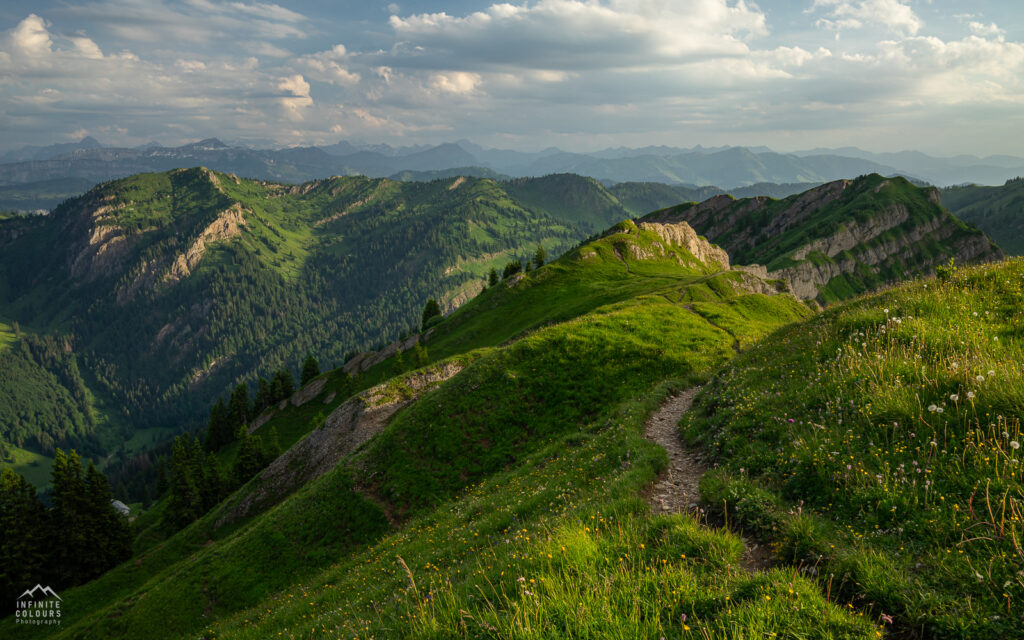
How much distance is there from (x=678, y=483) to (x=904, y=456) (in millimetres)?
4875

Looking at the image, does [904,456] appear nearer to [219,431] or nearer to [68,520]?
[68,520]

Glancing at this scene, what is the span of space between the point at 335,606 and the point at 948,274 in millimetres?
22867

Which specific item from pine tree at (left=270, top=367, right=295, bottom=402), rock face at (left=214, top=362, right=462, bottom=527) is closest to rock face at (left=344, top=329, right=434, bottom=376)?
pine tree at (left=270, top=367, right=295, bottom=402)

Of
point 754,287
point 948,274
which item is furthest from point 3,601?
point 754,287

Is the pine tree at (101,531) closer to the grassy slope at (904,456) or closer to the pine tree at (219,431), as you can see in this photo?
the pine tree at (219,431)

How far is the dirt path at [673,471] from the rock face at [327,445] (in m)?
31.6

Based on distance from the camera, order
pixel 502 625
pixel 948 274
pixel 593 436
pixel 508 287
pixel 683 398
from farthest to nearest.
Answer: pixel 508 287 → pixel 683 398 → pixel 593 436 → pixel 948 274 → pixel 502 625

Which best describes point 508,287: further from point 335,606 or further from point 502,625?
point 502,625

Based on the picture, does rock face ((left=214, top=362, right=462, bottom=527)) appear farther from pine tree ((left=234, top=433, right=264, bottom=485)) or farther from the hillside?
the hillside

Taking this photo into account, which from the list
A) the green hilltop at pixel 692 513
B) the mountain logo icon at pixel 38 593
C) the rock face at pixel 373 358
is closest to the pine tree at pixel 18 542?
the mountain logo icon at pixel 38 593

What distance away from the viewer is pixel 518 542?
916 centimetres

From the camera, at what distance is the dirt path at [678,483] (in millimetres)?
7418

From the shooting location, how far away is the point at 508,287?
303 ft

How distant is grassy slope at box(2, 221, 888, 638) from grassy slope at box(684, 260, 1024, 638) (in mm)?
1280
